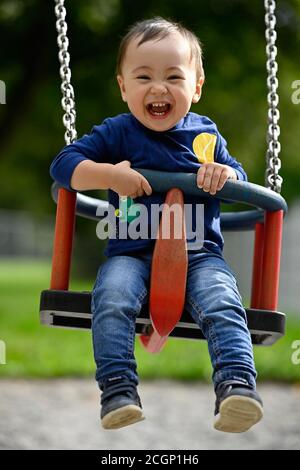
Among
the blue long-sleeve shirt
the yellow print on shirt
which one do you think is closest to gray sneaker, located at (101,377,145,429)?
the blue long-sleeve shirt

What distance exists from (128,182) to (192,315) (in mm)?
438

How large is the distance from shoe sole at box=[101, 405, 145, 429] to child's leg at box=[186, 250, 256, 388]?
0.79 feet

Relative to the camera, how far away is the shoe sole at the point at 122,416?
7.44 feet

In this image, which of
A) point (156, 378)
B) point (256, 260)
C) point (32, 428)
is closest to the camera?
point (256, 260)

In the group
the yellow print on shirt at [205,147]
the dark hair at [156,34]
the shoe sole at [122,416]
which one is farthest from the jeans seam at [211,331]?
the dark hair at [156,34]

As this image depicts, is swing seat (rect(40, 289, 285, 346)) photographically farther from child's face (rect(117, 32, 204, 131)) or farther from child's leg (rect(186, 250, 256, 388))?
child's face (rect(117, 32, 204, 131))

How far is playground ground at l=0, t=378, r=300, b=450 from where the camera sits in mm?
5484

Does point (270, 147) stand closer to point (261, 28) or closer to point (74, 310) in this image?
point (74, 310)

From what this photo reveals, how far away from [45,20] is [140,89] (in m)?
7.89

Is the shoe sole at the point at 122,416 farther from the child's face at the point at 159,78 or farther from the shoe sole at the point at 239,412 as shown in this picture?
the child's face at the point at 159,78

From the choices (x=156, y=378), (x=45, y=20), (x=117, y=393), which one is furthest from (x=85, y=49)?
(x=117, y=393)

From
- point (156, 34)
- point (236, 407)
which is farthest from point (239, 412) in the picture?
point (156, 34)

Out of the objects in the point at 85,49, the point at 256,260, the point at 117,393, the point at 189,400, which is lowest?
the point at 117,393
